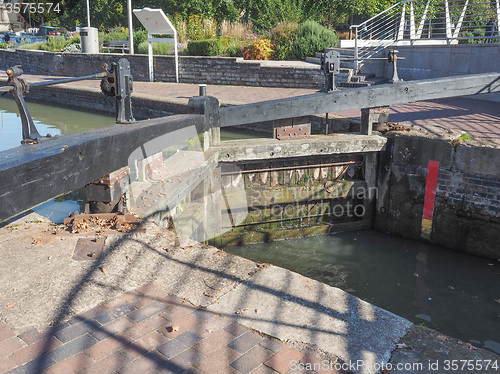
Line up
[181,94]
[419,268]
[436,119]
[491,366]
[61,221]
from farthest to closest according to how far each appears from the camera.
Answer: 1. [181,94]
2. [436,119]
3. [419,268]
4. [61,221]
5. [491,366]

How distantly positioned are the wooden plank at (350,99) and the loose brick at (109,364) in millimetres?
4637

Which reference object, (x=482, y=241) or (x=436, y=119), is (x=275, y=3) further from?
(x=482, y=241)

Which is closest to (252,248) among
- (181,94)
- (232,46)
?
(181,94)

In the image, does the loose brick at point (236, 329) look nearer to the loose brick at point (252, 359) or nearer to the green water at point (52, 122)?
the loose brick at point (252, 359)

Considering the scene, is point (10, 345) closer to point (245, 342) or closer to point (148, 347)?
point (148, 347)

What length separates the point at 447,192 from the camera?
300 inches

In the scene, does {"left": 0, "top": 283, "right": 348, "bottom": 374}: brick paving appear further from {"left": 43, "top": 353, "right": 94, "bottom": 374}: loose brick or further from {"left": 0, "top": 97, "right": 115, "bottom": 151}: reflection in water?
{"left": 0, "top": 97, "right": 115, "bottom": 151}: reflection in water

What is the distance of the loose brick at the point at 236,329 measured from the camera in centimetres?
326

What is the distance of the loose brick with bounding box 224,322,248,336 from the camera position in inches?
128

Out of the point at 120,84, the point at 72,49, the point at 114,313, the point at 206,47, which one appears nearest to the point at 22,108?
the point at 120,84

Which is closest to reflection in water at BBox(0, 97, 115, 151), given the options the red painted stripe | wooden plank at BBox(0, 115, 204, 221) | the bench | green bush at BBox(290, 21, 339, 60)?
green bush at BBox(290, 21, 339, 60)

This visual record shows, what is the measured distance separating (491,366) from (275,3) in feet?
73.8

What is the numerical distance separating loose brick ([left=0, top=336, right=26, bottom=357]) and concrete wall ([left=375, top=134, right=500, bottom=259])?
6486 millimetres

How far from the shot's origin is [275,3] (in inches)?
914
